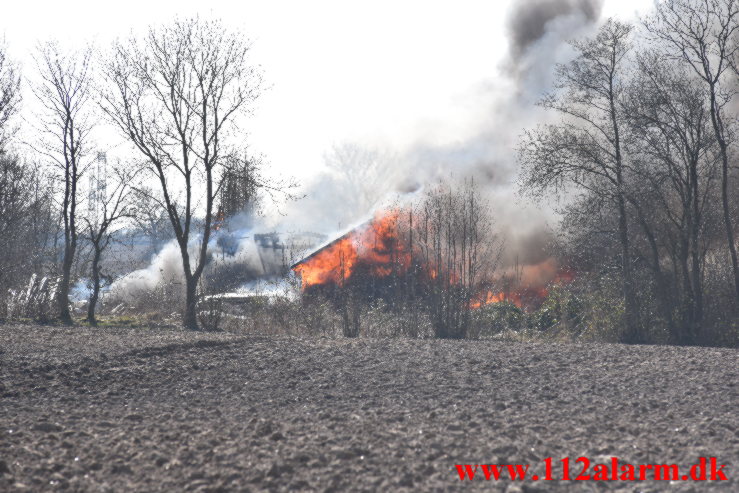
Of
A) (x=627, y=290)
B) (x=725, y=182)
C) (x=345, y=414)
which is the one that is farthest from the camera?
(x=627, y=290)

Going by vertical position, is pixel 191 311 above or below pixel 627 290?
below

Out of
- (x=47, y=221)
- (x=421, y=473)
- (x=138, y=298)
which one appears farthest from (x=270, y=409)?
(x=47, y=221)

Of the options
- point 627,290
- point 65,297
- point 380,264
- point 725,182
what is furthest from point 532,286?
point 65,297

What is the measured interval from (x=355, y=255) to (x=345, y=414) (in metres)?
16.8

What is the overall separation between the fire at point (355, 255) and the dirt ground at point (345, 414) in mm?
10377

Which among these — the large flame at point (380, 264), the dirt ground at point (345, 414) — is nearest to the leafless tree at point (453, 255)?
the large flame at point (380, 264)

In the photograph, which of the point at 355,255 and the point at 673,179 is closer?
the point at 673,179

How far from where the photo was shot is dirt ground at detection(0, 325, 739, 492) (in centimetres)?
550

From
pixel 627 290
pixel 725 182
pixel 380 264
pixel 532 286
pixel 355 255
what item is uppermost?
pixel 725 182

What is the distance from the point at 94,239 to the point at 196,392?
16.9m

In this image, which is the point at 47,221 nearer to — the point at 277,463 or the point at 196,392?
the point at 196,392

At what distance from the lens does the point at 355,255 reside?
24141mm

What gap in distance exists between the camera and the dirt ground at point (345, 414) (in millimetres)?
5504

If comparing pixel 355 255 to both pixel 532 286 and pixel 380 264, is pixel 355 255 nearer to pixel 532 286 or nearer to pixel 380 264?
pixel 380 264
